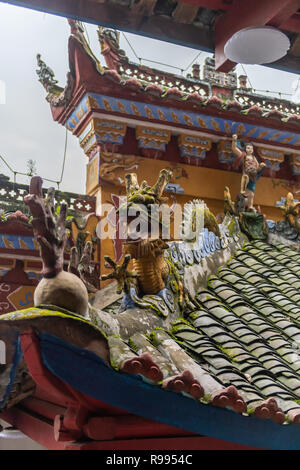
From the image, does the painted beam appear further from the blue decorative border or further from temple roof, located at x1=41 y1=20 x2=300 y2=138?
the blue decorative border

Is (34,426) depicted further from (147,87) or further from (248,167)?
(248,167)

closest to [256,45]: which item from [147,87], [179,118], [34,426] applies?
[34,426]

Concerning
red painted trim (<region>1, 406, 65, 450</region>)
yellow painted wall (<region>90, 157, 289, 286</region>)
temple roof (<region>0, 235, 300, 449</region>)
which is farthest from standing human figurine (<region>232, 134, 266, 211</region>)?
red painted trim (<region>1, 406, 65, 450</region>)

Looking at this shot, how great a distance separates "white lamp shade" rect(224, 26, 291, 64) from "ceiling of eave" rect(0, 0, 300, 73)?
0.08 meters

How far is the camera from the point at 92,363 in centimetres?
252

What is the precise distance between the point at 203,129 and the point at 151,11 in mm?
5401

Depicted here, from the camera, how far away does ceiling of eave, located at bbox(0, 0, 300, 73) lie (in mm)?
3299

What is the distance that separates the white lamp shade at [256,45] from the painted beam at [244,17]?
0.08 m

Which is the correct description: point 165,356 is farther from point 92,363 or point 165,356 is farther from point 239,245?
point 239,245

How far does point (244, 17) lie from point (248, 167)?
17.8 ft

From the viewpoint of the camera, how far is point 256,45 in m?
3.29

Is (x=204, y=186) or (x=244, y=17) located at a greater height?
(x=244, y=17)

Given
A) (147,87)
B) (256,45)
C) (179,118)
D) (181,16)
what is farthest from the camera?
(179,118)
